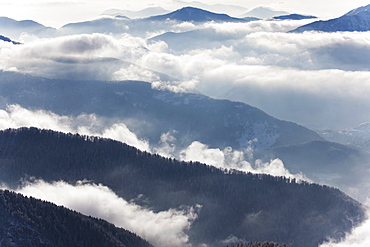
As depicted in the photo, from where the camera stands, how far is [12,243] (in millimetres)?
195625

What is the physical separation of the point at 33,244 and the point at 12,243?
24.3 feet

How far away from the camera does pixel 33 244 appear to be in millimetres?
199875
